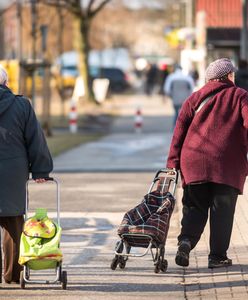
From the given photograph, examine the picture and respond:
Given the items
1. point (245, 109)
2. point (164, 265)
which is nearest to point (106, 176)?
point (164, 265)

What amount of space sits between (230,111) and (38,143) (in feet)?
5.24

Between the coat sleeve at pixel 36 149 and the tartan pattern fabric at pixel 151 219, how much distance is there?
81 cm

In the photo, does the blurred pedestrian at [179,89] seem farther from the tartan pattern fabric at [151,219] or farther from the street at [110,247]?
the tartan pattern fabric at [151,219]

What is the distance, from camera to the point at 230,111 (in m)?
8.44

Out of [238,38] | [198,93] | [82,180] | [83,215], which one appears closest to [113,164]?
[82,180]

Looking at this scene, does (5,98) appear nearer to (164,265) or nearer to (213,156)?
(213,156)

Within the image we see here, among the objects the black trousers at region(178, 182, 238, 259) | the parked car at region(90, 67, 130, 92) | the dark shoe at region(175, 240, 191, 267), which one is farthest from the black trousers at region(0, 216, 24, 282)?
A: the parked car at region(90, 67, 130, 92)

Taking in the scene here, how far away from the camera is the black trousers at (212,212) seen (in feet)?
27.9

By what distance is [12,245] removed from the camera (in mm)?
8031

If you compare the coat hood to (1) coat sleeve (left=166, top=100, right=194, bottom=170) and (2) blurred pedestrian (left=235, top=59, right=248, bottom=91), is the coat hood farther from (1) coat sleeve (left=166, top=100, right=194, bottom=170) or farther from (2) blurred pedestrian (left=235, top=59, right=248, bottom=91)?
(2) blurred pedestrian (left=235, top=59, right=248, bottom=91)

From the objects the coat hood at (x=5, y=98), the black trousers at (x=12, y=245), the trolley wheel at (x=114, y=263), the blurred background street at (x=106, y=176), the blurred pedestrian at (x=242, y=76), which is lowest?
the blurred background street at (x=106, y=176)

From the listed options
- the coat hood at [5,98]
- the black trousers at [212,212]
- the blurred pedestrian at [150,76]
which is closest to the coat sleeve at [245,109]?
the black trousers at [212,212]

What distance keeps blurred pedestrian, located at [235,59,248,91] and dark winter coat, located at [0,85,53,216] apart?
11.4 meters

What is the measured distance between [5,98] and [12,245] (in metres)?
1.11
